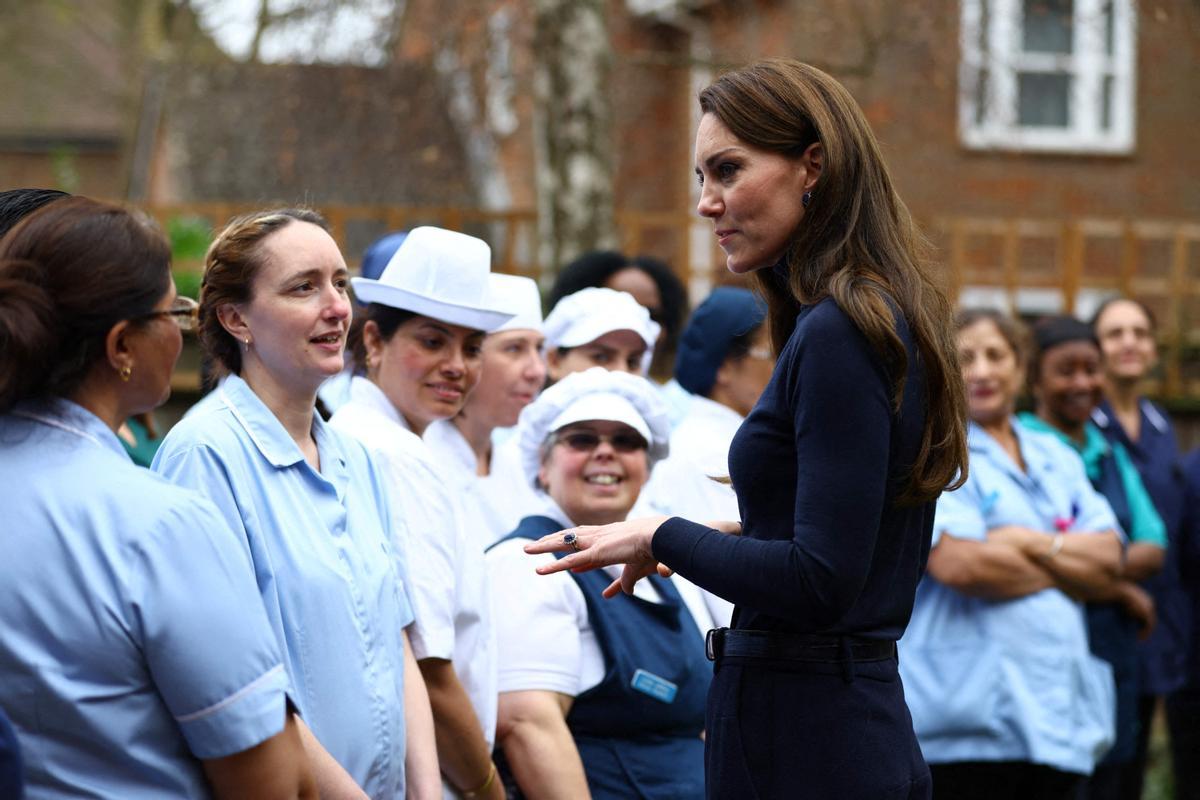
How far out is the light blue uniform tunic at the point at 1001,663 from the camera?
516cm

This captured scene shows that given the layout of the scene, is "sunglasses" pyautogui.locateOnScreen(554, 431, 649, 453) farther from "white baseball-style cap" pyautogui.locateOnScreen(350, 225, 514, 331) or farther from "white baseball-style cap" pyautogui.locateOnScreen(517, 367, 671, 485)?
"white baseball-style cap" pyautogui.locateOnScreen(350, 225, 514, 331)

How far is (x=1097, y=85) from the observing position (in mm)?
15586

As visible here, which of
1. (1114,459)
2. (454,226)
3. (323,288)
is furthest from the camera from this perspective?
(454,226)

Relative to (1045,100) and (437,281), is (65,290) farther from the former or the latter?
(1045,100)

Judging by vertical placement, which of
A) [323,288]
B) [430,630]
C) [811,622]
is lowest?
[430,630]

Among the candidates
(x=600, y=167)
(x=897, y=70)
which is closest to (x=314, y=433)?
(x=600, y=167)

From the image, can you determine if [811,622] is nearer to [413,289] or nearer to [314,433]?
[314,433]

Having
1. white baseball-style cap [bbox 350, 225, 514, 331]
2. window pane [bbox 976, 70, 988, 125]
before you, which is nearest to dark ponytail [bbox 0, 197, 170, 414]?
white baseball-style cap [bbox 350, 225, 514, 331]

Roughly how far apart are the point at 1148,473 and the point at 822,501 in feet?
15.3

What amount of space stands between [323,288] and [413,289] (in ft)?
2.45

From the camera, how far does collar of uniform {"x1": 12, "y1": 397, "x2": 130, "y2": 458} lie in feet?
8.04

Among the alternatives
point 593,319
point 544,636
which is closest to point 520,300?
point 593,319

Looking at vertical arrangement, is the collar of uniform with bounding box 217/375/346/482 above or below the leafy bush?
below

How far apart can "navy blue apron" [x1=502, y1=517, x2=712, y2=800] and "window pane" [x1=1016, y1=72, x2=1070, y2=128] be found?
13.1 metres
